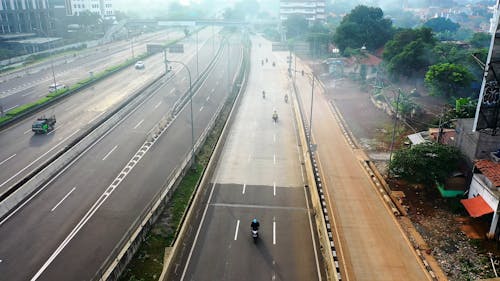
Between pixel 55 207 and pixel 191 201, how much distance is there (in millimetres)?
9481

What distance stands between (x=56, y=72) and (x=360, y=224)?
6845 centimetres

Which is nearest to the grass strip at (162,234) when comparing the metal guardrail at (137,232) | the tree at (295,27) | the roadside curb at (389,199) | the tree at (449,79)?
the metal guardrail at (137,232)

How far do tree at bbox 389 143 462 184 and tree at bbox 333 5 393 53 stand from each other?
2394 inches

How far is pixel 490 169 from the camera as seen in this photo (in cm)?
2914

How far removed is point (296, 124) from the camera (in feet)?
173

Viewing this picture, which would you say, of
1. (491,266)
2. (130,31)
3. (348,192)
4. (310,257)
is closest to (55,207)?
(310,257)

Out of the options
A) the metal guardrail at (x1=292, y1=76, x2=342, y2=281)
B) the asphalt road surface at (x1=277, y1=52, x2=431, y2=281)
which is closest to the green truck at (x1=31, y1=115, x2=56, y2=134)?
→ the metal guardrail at (x1=292, y1=76, x2=342, y2=281)

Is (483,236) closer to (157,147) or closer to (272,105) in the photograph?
(157,147)

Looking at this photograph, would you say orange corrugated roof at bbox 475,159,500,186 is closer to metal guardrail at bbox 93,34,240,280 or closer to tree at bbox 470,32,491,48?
metal guardrail at bbox 93,34,240,280

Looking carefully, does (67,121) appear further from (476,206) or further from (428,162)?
(476,206)

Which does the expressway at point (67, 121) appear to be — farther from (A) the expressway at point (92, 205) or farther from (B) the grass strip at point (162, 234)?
(B) the grass strip at point (162, 234)

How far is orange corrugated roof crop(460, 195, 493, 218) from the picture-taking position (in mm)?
28341

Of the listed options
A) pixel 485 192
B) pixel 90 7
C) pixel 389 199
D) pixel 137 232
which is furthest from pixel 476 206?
pixel 90 7

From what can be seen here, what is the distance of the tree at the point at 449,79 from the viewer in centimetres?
5288
